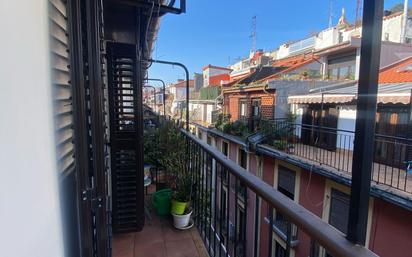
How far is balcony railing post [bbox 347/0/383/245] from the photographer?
494mm

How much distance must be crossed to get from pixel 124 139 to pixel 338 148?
643 centimetres

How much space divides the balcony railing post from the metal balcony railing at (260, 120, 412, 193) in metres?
3.03

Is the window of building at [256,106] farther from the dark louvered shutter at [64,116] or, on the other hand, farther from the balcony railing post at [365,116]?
the balcony railing post at [365,116]

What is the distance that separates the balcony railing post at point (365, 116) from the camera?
49cm

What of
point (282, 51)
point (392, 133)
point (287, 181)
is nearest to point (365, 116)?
point (392, 133)

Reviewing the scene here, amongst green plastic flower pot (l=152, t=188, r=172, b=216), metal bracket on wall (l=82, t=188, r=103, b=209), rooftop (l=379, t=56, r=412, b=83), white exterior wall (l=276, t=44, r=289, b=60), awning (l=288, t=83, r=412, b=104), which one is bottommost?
green plastic flower pot (l=152, t=188, r=172, b=216)

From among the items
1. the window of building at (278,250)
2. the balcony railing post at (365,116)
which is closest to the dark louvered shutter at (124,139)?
the balcony railing post at (365,116)

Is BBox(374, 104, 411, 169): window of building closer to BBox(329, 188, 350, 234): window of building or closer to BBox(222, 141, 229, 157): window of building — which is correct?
BBox(329, 188, 350, 234): window of building

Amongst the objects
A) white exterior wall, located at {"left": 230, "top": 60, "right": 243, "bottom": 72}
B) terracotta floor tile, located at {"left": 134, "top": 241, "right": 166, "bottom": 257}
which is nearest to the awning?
terracotta floor tile, located at {"left": 134, "top": 241, "right": 166, "bottom": 257}

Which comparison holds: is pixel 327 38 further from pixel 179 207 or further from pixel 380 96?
pixel 179 207

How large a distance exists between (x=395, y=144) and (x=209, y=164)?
5192 mm

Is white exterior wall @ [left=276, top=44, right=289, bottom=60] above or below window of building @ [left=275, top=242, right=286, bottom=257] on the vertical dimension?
above

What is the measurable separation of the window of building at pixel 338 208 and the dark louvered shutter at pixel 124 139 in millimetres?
4677

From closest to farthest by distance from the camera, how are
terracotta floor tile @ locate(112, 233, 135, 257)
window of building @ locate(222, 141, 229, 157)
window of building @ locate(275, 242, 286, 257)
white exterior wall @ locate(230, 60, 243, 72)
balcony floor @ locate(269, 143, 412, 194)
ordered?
terracotta floor tile @ locate(112, 233, 135, 257) → balcony floor @ locate(269, 143, 412, 194) → window of building @ locate(275, 242, 286, 257) → window of building @ locate(222, 141, 229, 157) → white exterior wall @ locate(230, 60, 243, 72)
